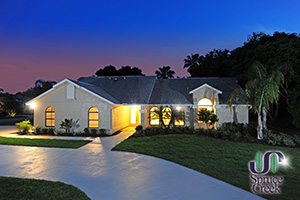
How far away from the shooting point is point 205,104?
18.0 m

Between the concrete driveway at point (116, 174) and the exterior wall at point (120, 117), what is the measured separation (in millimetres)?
6156

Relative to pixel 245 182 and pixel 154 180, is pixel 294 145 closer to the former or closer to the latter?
pixel 245 182

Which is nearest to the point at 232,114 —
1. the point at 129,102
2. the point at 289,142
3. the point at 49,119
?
the point at 289,142

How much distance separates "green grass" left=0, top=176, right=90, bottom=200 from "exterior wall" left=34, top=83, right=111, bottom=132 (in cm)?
953

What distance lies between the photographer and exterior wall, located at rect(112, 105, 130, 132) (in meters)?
16.4

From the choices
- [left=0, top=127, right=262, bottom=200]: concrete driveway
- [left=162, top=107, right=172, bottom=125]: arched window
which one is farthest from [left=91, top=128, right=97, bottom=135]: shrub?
[left=162, top=107, right=172, bottom=125]: arched window

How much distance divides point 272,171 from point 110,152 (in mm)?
7983

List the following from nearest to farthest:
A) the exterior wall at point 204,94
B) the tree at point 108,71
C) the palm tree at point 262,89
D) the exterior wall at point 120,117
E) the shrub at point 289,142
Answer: the shrub at point 289,142 < the palm tree at point 262,89 < the exterior wall at point 120,117 < the exterior wall at point 204,94 < the tree at point 108,71

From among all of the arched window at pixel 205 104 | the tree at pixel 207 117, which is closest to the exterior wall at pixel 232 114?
the arched window at pixel 205 104

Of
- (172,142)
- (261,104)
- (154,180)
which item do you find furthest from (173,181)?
(261,104)

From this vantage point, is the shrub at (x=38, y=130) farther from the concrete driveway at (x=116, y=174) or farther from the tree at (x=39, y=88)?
the tree at (x=39, y=88)

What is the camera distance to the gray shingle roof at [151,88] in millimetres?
18172

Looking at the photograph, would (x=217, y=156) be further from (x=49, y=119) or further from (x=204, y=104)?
(x=49, y=119)

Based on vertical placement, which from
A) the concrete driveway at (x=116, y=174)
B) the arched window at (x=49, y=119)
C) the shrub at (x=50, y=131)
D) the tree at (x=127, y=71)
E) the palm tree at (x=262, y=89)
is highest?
the tree at (x=127, y=71)
